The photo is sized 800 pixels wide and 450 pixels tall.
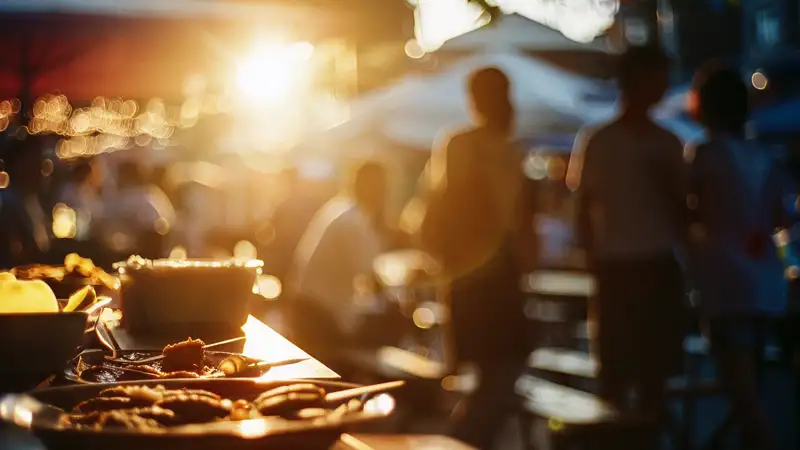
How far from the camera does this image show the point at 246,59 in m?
7.15

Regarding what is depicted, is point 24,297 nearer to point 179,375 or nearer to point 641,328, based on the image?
point 179,375

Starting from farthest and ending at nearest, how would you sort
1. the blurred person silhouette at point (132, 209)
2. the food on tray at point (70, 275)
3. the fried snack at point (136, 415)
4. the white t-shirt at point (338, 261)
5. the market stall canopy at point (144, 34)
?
the blurred person silhouette at point (132, 209) < the white t-shirt at point (338, 261) < the market stall canopy at point (144, 34) < the food on tray at point (70, 275) < the fried snack at point (136, 415)

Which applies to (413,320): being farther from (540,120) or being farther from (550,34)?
(550,34)

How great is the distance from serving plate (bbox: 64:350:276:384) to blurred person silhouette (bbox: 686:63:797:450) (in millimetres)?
3438

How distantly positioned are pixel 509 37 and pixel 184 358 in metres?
9.08

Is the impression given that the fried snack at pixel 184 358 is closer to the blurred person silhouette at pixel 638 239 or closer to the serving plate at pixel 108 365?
the serving plate at pixel 108 365

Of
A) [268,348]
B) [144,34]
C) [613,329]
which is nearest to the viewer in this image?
[268,348]

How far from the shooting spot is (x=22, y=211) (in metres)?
7.58

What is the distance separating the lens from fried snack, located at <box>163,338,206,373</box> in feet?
5.13

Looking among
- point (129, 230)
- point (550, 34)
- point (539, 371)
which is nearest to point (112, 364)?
point (539, 371)

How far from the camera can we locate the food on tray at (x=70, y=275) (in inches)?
94.4

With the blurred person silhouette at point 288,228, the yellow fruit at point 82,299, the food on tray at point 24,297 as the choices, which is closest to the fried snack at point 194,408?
the food on tray at point 24,297

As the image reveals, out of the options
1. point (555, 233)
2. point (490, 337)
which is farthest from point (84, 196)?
point (490, 337)

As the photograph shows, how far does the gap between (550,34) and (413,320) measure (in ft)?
12.5
